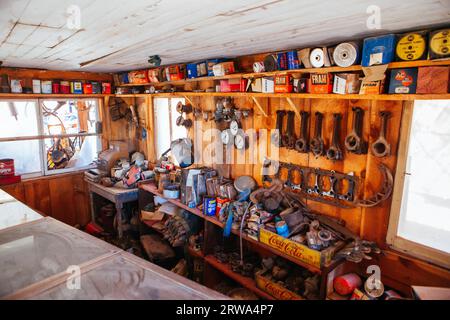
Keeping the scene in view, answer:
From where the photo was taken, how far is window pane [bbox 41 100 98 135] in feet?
13.9

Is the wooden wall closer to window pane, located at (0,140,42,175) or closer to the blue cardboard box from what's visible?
the blue cardboard box

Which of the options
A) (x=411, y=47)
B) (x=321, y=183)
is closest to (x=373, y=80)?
(x=411, y=47)

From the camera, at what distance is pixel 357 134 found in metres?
2.09

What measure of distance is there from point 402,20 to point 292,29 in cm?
53

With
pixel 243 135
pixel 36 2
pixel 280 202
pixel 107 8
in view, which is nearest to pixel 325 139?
pixel 280 202

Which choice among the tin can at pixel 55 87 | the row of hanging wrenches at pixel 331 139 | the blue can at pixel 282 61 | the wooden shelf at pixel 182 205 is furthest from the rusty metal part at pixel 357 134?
the tin can at pixel 55 87

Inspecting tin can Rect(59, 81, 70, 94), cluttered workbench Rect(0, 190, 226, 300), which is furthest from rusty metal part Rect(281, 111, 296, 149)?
tin can Rect(59, 81, 70, 94)

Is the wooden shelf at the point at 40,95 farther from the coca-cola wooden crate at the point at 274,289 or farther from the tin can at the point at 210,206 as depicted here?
the coca-cola wooden crate at the point at 274,289

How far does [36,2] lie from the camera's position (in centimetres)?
122

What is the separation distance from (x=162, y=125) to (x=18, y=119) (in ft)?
6.14

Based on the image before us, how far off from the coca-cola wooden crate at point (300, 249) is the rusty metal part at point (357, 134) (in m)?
0.69

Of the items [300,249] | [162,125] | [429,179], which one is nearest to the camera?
[429,179]

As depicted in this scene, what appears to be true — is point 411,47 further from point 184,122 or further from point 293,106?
point 184,122
